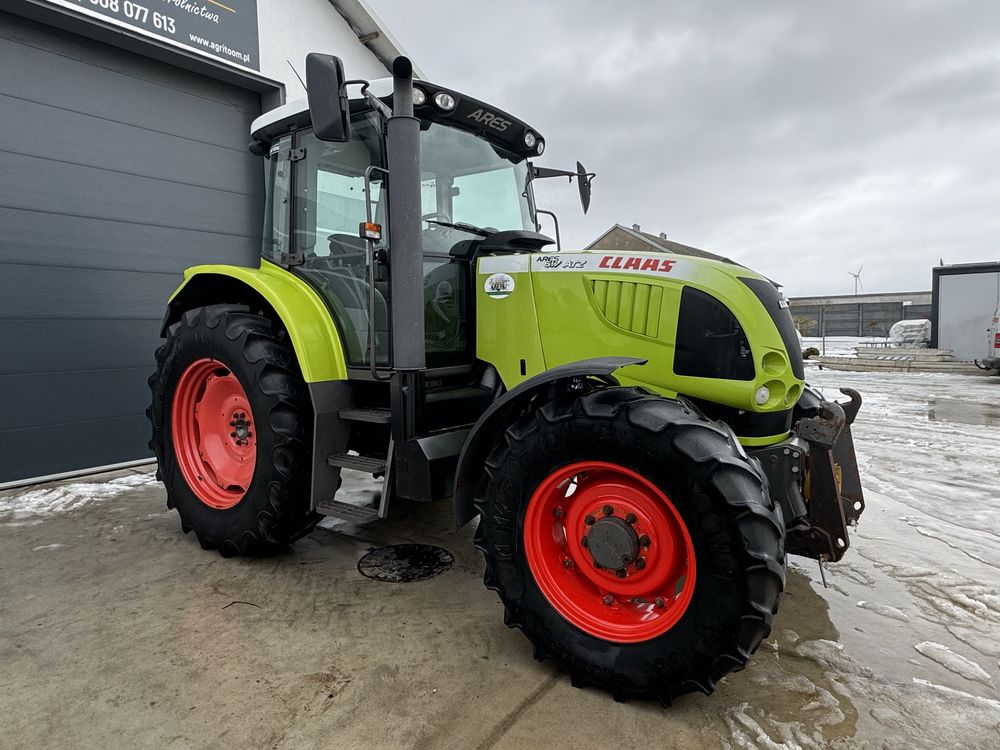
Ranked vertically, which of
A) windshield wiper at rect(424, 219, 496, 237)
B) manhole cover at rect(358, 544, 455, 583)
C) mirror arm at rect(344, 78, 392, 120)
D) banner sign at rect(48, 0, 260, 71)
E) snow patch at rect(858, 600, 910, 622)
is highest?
banner sign at rect(48, 0, 260, 71)

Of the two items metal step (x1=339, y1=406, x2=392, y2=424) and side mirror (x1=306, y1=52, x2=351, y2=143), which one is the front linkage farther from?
side mirror (x1=306, y1=52, x2=351, y2=143)

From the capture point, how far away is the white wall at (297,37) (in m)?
5.71

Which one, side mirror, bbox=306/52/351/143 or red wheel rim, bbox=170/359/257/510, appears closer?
side mirror, bbox=306/52/351/143

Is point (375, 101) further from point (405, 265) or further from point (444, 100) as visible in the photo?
point (405, 265)

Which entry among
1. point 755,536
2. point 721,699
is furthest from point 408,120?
point 721,699

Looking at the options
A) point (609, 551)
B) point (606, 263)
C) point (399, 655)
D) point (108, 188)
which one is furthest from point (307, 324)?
point (108, 188)

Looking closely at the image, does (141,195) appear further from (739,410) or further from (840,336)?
(840,336)

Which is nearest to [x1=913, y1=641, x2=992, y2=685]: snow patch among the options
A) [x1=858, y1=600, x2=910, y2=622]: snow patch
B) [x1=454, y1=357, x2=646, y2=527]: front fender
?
[x1=858, y1=600, x2=910, y2=622]: snow patch

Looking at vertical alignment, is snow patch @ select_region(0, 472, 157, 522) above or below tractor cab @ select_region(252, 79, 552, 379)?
below

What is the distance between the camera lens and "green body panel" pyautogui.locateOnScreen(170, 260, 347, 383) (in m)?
2.89

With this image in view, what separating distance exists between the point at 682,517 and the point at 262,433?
1.99 metres

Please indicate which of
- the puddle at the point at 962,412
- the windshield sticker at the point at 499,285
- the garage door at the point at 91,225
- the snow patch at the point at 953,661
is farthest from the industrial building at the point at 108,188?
the puddle at the point at 962,412

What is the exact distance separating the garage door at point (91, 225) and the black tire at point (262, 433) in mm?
2163

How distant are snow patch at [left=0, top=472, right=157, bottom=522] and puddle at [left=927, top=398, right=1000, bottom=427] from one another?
28.1 ft
